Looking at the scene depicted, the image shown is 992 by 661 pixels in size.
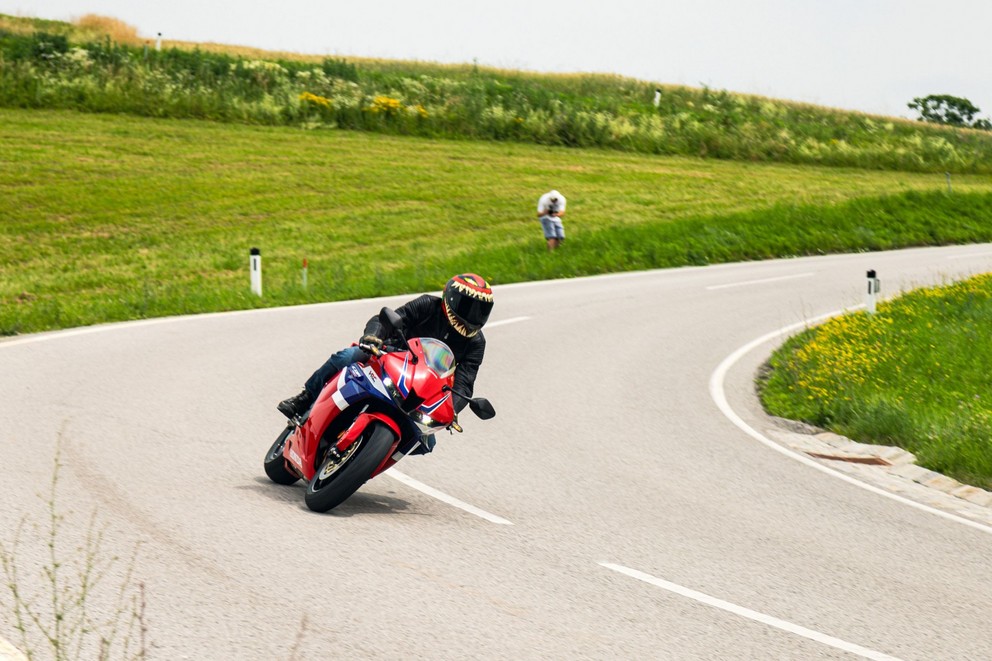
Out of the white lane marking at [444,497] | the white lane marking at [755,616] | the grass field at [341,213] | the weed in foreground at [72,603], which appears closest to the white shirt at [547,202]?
the grass field at [341,213]

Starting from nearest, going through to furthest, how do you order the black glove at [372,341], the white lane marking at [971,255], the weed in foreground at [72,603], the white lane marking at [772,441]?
the weed in foreground at [72,603], the black glove at [372,341], the white lane marking at [772,441], the white lane marking at [971,255]

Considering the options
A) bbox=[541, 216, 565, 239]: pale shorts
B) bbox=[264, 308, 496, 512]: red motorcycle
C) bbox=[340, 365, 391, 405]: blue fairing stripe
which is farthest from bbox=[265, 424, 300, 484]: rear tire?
bbox=[541, 216, 565, 239]: pale shorts

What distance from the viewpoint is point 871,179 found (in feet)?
155

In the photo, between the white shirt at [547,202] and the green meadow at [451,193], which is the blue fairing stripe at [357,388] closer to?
the green meadow at [451,193]

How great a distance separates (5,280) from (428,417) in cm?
1758

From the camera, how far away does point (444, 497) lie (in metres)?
9.00

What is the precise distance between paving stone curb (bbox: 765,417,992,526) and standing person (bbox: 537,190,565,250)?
13946mm

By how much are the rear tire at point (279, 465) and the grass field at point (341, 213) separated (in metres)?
8.38

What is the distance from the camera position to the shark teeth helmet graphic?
27.5ft

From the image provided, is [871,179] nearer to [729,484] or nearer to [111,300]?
[111,300]

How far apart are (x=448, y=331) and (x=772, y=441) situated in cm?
476

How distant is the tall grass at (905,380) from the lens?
11609 mm

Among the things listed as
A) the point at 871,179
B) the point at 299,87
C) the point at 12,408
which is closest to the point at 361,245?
the point at 12,408

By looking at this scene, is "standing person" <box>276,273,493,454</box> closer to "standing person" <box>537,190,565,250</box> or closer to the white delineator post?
the white delineator post
